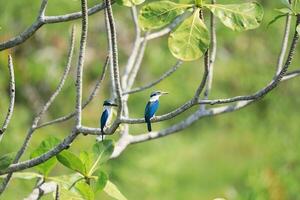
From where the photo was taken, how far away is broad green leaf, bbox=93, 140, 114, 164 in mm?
2109

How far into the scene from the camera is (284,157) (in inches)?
368

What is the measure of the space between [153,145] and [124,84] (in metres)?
7.52

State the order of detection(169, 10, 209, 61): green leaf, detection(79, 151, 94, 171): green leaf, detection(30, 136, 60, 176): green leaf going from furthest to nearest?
detection(30, 136, 60, 176): green leaf, detection(79, 151, 94, 171): green leaf, detection(169, 10, 209, 61): green leaf

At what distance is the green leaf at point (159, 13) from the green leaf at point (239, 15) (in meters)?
0.07

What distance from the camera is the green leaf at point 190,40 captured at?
1.78 metres

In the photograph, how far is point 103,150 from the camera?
212 cm

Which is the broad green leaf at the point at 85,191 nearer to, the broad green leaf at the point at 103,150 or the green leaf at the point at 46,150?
the broad green leaf at the point at 103,150

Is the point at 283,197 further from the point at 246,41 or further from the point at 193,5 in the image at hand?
the point at 193,5

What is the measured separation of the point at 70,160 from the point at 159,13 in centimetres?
48

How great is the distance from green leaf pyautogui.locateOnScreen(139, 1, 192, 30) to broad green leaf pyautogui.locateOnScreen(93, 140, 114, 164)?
42 cm

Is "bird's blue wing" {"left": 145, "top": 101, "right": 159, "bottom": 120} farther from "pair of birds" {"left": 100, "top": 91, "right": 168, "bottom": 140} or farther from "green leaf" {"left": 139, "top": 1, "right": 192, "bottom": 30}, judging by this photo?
"green leaf" {"left": 139, "top": 1, "right": 192, "bottom": 30}

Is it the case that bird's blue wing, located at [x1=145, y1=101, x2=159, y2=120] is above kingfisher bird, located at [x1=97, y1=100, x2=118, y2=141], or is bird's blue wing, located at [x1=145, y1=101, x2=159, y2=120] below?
above

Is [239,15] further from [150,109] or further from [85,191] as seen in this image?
[85,191]

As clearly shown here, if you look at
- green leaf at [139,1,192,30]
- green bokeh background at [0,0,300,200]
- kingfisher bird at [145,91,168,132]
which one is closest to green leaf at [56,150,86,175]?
kingfisher bird at [145,91,168,132]
